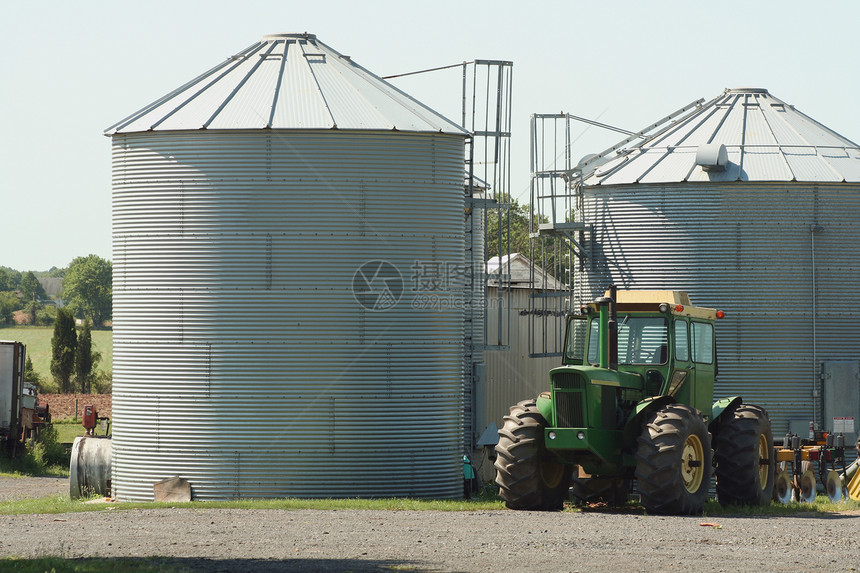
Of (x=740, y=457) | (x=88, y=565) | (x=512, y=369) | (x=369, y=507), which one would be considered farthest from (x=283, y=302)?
(x=512, y=369)

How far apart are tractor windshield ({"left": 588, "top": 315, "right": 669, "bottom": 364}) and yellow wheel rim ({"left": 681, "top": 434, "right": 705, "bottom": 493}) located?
4.46 feet

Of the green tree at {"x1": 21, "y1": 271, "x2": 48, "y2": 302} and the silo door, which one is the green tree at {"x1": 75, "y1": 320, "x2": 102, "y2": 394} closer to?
the silo door

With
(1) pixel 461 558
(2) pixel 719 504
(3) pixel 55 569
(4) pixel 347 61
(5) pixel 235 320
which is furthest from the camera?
(4) pixel 347 61

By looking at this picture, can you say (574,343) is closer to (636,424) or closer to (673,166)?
(636,424)

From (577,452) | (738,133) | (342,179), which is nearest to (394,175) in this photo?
(342,179)

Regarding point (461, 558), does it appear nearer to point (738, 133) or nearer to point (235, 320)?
point (235, 320)

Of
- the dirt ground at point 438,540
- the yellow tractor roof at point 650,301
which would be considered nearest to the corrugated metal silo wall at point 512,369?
the yellow tractor roof at point 650,301

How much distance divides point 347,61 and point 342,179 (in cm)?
388

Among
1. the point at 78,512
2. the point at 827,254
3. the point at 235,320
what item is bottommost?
the point at 78,512

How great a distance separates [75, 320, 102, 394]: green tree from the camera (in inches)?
2493

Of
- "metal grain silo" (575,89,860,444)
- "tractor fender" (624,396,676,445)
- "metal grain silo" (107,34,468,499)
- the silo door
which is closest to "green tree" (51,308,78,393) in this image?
"metal grain silo" (107,34,468,499)

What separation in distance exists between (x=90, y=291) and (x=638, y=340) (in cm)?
12643

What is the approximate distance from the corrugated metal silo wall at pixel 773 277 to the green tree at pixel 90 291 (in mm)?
116448

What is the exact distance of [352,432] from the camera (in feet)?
68.9
